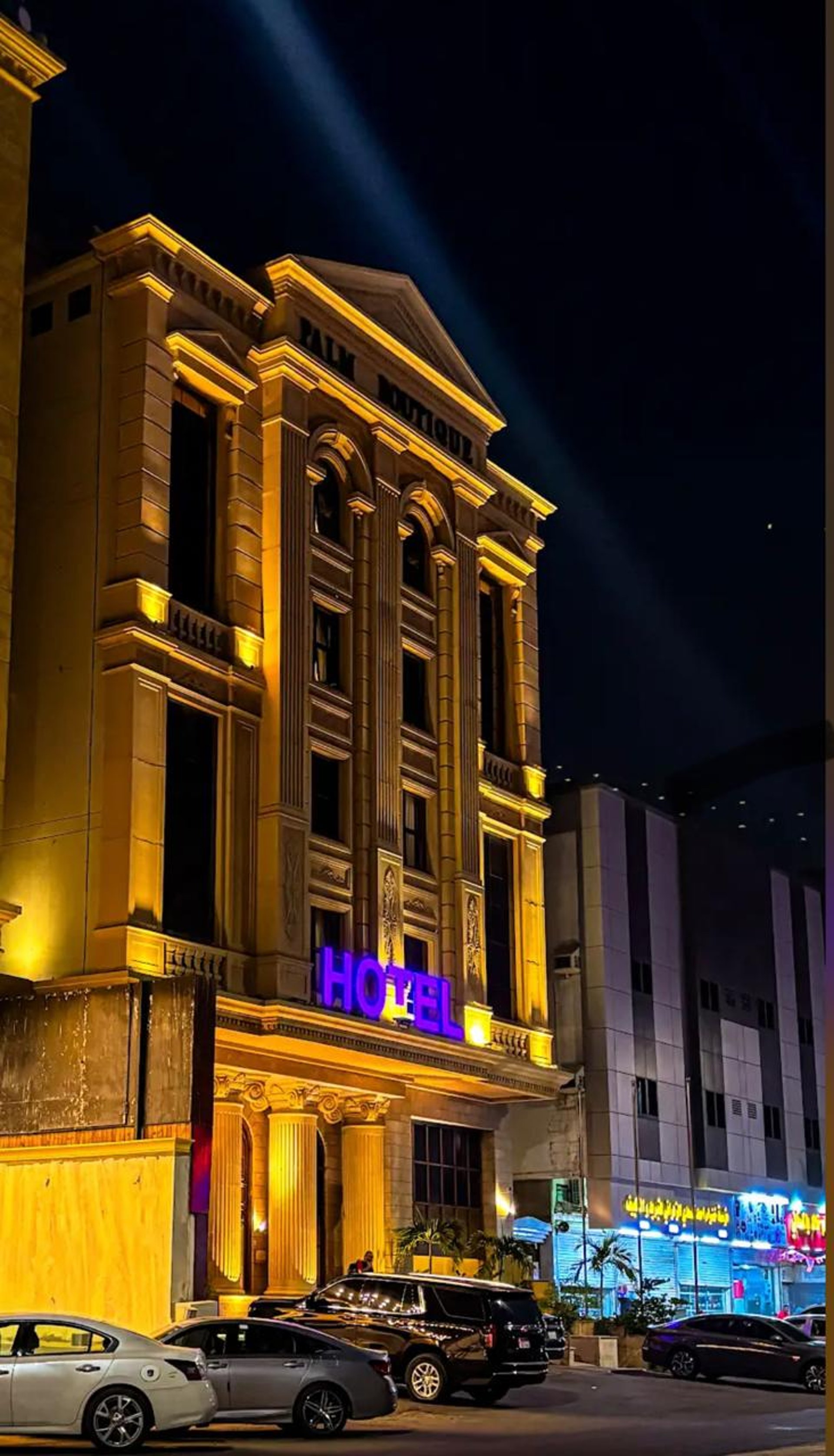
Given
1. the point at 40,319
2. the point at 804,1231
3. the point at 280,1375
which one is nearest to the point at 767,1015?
the point at 804,1231

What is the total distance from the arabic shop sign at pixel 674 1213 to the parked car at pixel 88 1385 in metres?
32.2

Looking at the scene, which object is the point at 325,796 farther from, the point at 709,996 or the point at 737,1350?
the point at 709,996

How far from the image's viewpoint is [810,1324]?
140ft

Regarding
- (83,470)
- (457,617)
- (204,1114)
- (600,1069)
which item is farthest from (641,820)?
(204,1114)

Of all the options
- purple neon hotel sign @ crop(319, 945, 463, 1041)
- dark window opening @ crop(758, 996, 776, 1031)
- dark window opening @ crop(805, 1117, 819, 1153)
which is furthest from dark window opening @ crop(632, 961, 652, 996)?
dark window opening @ crop(805, 1117, 819, 1153)

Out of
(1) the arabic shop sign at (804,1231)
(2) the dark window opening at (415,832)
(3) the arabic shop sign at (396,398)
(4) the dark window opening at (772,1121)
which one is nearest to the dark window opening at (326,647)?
(2) the dark window opening at (415,832)

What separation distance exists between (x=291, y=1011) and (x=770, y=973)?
30226mm

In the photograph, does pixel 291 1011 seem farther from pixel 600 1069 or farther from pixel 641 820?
pixel 641 820

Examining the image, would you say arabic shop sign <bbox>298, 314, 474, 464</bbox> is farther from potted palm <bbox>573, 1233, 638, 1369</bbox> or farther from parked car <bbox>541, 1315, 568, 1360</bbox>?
parked car <bbox>541, 1315, 568, 1360</bbox>

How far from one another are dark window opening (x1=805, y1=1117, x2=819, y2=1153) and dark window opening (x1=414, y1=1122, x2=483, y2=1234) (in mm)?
21018

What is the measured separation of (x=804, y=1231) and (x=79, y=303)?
40.6 metres

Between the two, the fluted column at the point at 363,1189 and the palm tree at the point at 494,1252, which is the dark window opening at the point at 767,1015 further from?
the fluted column at the point at 363,1189

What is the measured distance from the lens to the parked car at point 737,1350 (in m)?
35.2

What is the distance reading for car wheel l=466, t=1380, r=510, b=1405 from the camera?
2886 cm
